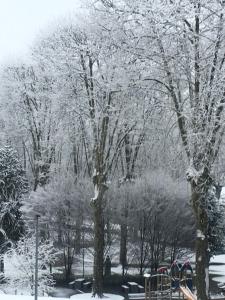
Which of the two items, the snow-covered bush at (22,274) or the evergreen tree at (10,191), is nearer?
the snow-covered bush at (22,274)

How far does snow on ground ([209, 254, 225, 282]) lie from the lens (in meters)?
34.0

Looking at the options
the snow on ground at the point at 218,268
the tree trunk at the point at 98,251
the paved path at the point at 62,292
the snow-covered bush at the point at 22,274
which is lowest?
the snow on ground at the point at 218,268

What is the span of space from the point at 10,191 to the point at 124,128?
10.4 metres

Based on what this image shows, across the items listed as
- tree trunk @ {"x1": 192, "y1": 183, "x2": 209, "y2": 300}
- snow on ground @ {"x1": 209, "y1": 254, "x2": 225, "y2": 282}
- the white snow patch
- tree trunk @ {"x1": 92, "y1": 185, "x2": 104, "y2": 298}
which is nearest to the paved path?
tree trunk @ {"x1": 92, "y1": 185, "x2": 104, "y2": 298}

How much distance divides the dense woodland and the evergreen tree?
0.08m

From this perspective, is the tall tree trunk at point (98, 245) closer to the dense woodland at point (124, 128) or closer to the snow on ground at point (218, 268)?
the dense woodland at point (124, 128)

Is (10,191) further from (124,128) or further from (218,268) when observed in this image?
(218,268)

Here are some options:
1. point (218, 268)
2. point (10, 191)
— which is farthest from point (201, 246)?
point (218, 268)

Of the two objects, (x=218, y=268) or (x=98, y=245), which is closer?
(x=98, y=245)

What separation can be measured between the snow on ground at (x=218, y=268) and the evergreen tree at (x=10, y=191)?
13.2m

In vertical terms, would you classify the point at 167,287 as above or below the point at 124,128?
below

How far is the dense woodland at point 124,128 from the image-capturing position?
15547 millimetres

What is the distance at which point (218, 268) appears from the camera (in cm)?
3816

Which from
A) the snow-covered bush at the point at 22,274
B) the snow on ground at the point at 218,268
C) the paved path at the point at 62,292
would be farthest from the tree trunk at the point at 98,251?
the snow on ground at the point at 218,268
